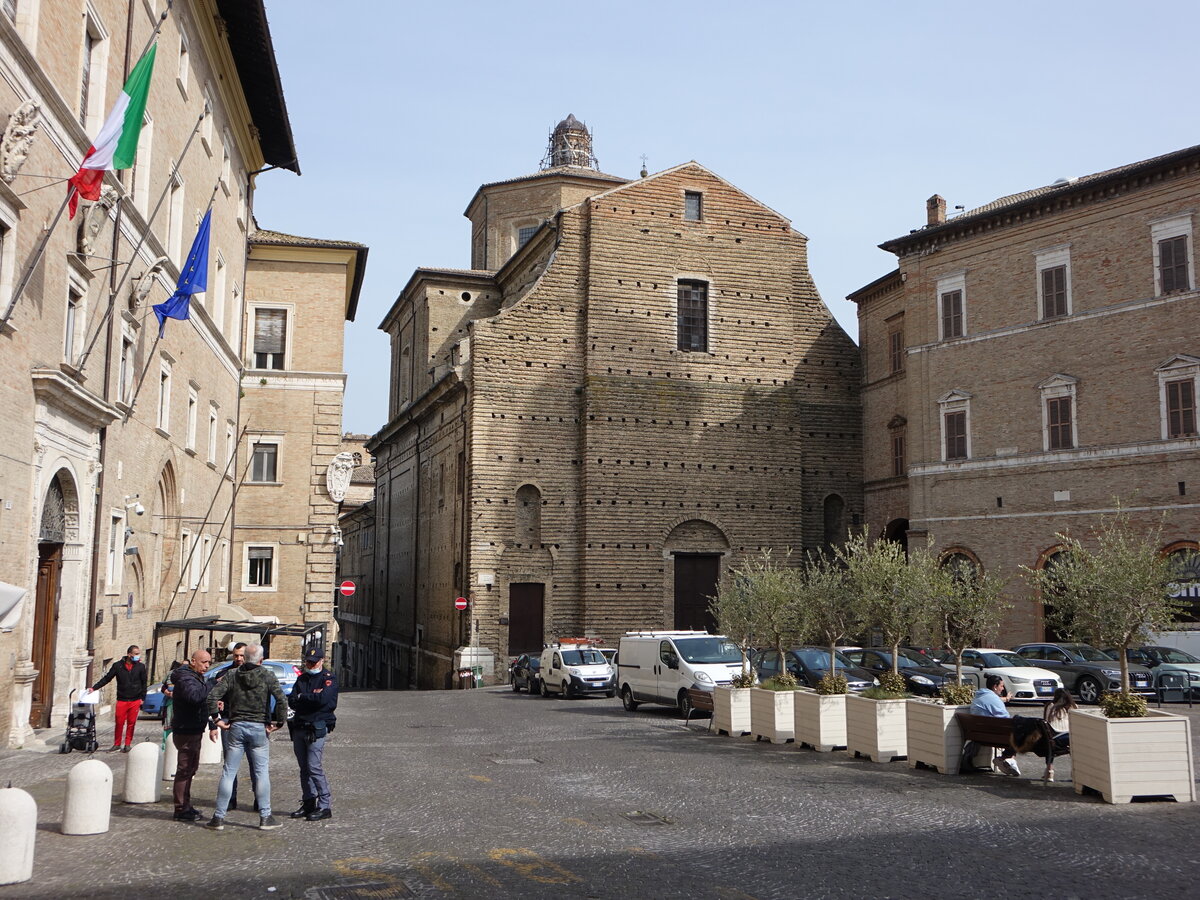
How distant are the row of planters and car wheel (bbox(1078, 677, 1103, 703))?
6.24m

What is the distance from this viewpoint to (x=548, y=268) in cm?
3569

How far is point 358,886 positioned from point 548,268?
1153 inches

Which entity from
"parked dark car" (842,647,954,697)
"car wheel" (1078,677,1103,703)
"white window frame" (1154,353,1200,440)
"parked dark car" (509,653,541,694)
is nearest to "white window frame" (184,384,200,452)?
"parked dark car" (509,653,541,694)

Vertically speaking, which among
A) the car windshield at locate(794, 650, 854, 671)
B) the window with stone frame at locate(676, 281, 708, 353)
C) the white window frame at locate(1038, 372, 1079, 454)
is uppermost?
the window with stone frame at locate(676, 281, 708, 353)

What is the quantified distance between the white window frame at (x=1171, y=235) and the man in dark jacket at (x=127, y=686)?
2540 cm

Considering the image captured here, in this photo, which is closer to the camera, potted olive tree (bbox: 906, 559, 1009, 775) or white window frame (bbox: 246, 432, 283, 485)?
potted olive tree (bbox: 906, 559, 1009, 775)

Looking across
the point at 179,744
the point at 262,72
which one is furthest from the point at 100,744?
the point at 262,72

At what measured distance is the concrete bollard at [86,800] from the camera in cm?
910

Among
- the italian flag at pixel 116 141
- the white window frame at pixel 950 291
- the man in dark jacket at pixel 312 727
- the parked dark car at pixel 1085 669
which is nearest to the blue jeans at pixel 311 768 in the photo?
the man in dark jacket at pixel 312 727

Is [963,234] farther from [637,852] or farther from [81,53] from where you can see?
[637,852]

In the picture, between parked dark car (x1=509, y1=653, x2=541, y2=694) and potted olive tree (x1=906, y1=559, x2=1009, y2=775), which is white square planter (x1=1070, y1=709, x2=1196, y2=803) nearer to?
potted olive tree (x1=906, y1=559, x2=1009, y2=775)

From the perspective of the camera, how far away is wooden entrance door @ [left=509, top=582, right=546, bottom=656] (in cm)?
3406

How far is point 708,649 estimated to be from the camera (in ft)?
72.2

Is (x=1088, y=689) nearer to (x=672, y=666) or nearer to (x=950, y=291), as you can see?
(x=672, y=666)
